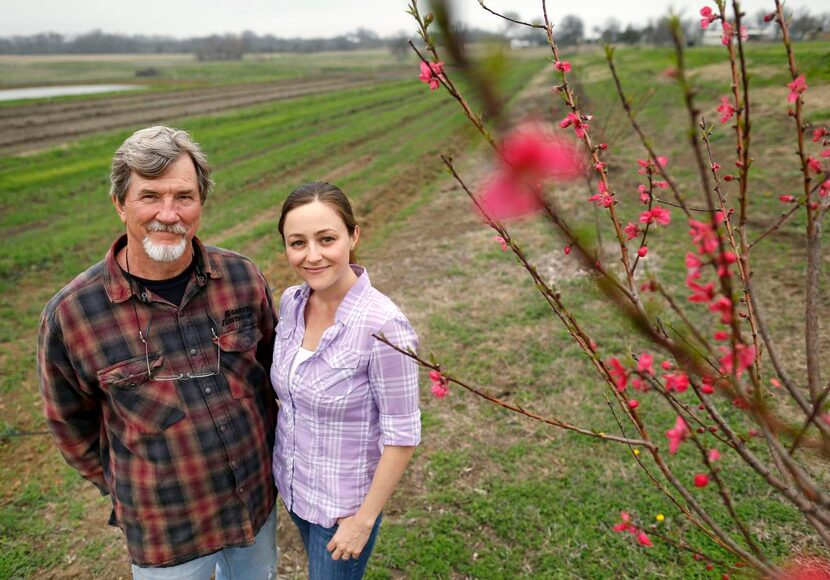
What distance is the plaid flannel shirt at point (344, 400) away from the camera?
6.51 feet

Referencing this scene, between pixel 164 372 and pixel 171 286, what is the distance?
342 millimetres

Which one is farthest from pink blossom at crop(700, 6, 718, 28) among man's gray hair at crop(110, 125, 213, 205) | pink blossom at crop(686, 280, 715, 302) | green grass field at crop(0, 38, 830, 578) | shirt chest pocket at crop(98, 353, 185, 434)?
shirt chest pocket at crop(98, 353, 185, 434)

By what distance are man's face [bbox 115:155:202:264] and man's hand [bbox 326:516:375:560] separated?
1221 millimetres

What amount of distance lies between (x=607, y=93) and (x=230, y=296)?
22912 millimetres

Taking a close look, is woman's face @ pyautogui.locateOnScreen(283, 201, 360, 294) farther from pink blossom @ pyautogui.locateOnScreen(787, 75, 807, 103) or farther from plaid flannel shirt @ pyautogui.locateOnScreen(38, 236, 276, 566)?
pink blossom @ pyautogui.locateOnScreen(787, 75, 807, 103)

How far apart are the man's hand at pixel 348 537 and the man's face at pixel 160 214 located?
1221 mm

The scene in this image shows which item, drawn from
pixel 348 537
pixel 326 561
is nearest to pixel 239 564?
pixel 326 561

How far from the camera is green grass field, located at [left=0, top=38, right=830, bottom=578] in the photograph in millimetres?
3521

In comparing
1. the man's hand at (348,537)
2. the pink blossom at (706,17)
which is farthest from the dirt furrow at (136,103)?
the pink blossom at (706,17)

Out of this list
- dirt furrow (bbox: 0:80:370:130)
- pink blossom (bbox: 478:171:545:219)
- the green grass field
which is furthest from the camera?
dirt furrow (bbox: 0:80:370:130)

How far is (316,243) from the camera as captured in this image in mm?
2037

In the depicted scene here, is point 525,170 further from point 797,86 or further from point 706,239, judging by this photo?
point 797,86

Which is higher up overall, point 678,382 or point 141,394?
point 678,382

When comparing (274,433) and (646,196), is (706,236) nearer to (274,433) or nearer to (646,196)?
(646,196)
